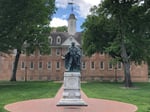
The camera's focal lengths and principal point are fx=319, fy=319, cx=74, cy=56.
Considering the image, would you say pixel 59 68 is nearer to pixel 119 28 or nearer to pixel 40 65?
pixel 40 65

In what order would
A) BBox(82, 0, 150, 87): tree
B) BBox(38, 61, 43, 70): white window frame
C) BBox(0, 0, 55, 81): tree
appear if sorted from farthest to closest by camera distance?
BBox(38, 61, 43, 70): white window frame, BBox(82, 0, 150, 87): tree, BBox(0, 0, 55, 81): tree

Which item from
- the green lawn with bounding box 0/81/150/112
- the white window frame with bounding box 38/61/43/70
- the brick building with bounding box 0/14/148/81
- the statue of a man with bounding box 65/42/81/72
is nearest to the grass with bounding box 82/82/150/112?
the green lawn with bounding box 0/81/150/112

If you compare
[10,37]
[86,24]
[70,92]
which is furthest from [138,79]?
[70,92]

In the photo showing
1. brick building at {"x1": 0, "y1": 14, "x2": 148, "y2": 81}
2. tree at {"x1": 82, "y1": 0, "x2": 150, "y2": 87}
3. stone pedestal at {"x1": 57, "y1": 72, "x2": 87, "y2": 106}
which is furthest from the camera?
brick building at {"x1": 0, "y1": 14, "x2": 148, "y2": 81}

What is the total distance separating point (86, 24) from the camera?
4878cm

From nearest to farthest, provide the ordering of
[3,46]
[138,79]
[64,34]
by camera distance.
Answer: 1. [3,46]
2. [138,79]
3. [64,34]

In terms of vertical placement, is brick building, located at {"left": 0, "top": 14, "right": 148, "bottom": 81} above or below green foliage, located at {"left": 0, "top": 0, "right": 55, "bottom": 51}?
below

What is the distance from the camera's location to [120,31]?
39031 millimetres

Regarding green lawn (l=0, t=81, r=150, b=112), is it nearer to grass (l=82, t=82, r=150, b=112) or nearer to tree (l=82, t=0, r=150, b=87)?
grass (l=82, t=82, r=150, b=112)

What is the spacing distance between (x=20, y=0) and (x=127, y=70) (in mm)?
15676

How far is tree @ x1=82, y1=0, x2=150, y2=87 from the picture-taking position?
36.3 m

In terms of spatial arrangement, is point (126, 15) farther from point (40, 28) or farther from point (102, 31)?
point (40, 28)

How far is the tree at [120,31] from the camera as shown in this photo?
119 feet

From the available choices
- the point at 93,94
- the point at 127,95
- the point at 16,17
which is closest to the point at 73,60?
the point at 93,94
